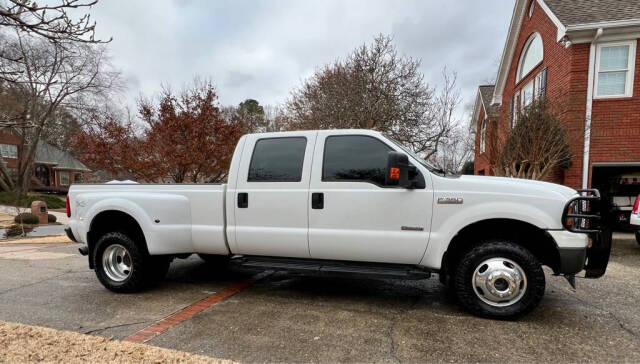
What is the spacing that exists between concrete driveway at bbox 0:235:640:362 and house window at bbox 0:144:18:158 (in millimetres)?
45747

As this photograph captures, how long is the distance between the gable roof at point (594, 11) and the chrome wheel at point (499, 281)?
970 centimetres

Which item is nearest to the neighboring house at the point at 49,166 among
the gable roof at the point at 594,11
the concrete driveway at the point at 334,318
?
the concrete driveway at the point at 334,318

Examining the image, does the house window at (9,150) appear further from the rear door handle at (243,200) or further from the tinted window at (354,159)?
the tinted window at (354,159)

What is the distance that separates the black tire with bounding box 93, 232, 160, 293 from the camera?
4402 mm

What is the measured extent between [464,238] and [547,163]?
647 centimetres

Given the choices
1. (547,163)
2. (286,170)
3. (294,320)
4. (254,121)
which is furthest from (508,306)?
(254,121)

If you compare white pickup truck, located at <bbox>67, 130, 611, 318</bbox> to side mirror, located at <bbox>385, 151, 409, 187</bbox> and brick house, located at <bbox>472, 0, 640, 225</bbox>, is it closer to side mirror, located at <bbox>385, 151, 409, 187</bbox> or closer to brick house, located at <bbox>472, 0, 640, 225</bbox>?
side mirror, located at <bbox>385, 151, 409, 187</bbox>

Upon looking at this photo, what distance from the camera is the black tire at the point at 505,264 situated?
3.35m

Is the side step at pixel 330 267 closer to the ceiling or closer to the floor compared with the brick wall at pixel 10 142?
closer to the floor

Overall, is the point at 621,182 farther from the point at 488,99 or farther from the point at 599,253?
the point at 488,99

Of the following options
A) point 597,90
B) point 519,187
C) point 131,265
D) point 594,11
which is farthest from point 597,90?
point 131,265

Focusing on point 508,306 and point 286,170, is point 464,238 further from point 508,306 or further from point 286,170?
point 286,170

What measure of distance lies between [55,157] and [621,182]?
5586 centimetres

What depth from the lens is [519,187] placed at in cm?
344
